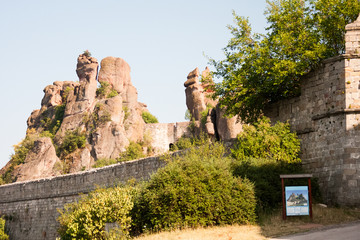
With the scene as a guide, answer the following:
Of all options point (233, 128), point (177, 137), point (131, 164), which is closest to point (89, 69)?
point (177, 137)

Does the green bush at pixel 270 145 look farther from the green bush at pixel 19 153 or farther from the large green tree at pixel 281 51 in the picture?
the green bush at pixel 19 153

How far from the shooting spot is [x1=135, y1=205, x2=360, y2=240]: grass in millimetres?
12766

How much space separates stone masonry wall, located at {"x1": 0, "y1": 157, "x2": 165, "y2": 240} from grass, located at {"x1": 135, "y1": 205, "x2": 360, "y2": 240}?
Result: 257 inches

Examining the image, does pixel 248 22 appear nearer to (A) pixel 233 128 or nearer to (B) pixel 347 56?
(B) pixel 347 56

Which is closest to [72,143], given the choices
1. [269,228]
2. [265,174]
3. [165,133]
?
[165,133]

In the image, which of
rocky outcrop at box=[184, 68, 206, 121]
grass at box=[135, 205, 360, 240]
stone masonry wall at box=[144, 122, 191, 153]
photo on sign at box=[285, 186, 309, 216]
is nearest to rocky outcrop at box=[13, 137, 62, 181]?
stone masonry wall at box=[144, 122, 191, 153]

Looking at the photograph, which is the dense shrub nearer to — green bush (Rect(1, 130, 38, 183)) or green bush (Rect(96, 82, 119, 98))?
green bush (Rect(1, 130, 38, 183))

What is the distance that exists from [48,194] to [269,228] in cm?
1712

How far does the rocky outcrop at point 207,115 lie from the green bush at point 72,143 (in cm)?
1312

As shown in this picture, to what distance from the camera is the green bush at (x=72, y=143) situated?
2194 inches

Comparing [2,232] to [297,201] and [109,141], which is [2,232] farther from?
[109,141]

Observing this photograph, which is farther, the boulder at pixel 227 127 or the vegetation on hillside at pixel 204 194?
the boulder at pixel 227 127

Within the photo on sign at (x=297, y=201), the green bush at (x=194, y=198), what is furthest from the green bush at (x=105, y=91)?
the photo on sign at (x=297, y=201)

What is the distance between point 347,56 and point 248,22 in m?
6.07
